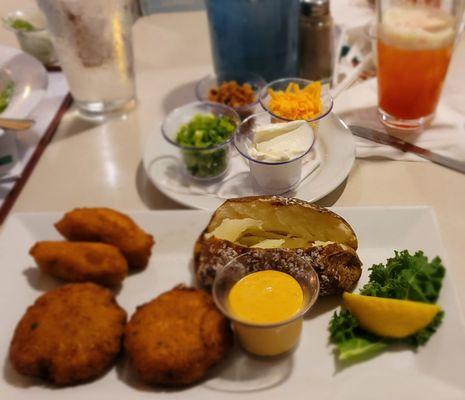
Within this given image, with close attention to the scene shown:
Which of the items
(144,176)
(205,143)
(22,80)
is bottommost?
(144,176)

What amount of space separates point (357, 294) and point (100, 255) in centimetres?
61

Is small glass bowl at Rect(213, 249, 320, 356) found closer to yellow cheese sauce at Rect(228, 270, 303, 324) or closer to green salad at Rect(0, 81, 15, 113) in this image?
yellow cheese sauce at Rect(228, 270, 303, 324)

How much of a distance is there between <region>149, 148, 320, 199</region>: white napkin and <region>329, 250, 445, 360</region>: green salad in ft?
1.37

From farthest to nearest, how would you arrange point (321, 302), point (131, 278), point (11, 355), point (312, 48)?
1. point (312, 48)
2. point (131, 278)
3. point (321, 302)
4. point (11, 355)

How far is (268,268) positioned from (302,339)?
165 mm

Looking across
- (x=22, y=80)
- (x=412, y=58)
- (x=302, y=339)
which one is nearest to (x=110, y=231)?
(x=302, y=339)

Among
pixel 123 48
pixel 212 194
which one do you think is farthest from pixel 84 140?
pixel 212 194

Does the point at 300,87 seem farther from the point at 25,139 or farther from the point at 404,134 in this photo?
the point at 25,139

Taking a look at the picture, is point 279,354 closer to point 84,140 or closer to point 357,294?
point 357,294

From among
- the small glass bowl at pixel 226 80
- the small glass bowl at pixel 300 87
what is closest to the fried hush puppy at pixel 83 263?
the small glass bowl at pixel 300 87

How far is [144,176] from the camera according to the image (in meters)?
1.63

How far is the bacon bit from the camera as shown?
1752 mm

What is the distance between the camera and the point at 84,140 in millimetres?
1829

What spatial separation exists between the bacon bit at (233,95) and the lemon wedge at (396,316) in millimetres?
907
